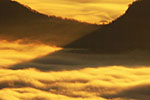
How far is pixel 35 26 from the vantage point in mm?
14242

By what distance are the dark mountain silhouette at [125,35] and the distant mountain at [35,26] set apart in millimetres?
636

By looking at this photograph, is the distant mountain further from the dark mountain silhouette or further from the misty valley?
the dark mountain silhouette

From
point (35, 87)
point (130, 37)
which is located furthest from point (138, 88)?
point (130, 37)

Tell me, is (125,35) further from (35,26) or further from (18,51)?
(35,26)

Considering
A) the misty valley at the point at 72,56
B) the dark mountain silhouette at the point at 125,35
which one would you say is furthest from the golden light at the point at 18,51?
the dark mountain silhouette at the point at 125,35

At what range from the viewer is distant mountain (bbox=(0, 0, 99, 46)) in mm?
13188

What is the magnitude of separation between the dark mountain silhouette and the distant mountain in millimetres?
636

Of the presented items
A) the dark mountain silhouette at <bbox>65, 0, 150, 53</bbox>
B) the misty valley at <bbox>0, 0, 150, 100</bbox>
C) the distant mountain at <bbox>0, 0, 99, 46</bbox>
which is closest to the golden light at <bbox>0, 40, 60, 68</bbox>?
the misty valley at <bbox>0, 0, 150, 100</bbox>

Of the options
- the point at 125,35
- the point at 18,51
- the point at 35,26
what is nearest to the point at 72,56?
the point at 18,51

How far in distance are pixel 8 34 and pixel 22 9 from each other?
1.64 m

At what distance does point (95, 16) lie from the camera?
55.9ft

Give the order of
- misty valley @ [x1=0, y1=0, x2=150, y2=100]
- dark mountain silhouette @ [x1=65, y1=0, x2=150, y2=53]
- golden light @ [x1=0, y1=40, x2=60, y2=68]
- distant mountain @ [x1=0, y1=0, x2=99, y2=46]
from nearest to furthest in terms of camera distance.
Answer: misty valley @ [x1=0, y1=0, x2=150, y2=100]
golden light @ [x1=0, y1=40, x2=60, y2=68]
dark mountain silhouette @ [x1=65, y1=0, x2=150, y2=53]
distant mountain @ [x1=0, y1=0, x2=99, y2=46]

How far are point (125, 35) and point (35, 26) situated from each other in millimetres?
3356

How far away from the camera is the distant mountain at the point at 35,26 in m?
13.2
